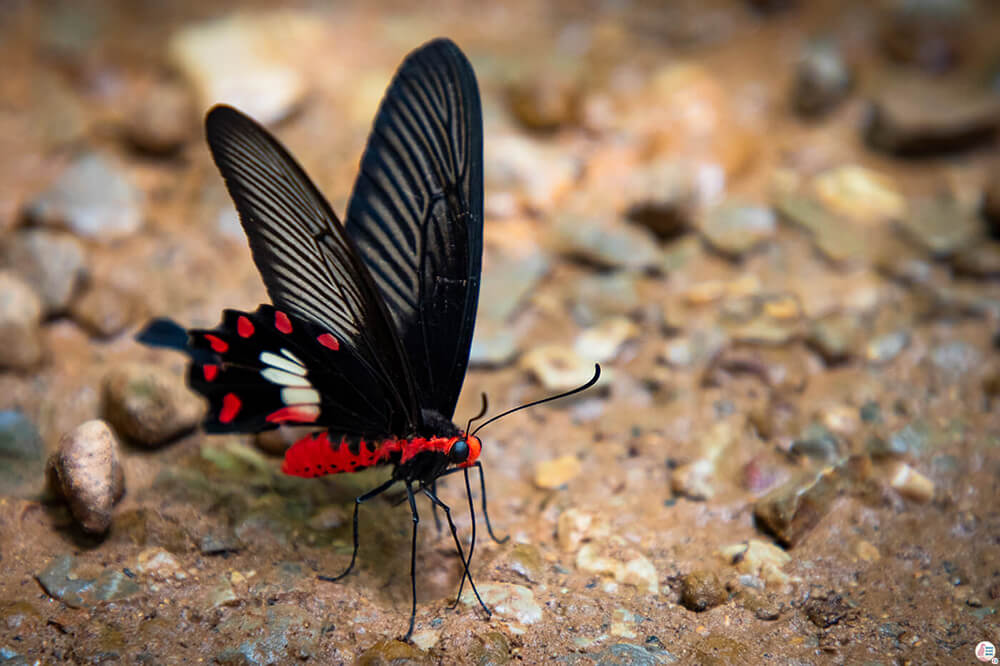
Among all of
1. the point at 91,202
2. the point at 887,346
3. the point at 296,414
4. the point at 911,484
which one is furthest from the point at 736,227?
the point at 91,202

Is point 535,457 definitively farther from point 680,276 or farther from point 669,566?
point 680,276

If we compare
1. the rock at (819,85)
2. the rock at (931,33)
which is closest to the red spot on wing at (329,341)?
the rock at (819,85)

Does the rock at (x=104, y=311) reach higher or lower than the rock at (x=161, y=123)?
lower

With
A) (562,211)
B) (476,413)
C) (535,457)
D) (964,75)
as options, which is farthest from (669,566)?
(964,75)

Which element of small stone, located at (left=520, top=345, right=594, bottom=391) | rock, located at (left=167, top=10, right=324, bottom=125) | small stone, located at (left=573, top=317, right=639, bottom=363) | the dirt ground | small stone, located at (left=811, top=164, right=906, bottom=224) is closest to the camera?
the dirt ground

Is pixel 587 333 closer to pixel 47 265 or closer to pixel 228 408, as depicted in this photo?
pixel 228 408

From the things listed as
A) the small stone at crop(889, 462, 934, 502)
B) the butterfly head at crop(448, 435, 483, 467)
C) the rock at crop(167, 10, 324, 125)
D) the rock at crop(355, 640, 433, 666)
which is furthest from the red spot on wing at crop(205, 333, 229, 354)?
the small stone at crop(889, 462, 934, 502)

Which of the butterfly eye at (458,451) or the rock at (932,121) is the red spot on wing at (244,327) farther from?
the rock at (932,121)

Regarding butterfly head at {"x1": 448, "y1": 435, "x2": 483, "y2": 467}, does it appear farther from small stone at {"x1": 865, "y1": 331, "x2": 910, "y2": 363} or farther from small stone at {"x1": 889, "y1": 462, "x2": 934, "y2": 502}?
small stone at {"x1": 865, "y1": 331, "x2": 910, "y2": 363}
